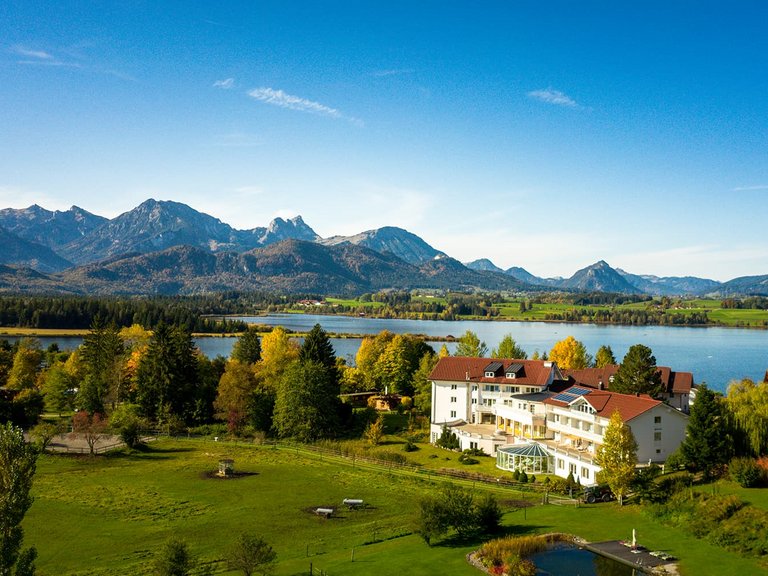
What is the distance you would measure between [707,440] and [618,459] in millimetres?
7096

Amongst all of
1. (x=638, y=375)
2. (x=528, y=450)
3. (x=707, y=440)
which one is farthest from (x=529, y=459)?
(x=638, y=375)

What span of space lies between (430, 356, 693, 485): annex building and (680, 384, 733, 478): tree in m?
4.82

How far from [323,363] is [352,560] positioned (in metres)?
41.8

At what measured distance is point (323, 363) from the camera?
232 feet

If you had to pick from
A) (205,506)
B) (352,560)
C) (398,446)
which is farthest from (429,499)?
(398,446)

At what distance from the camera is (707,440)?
131 ft

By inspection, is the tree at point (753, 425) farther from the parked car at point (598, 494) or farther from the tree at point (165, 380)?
the tree at point (165, 380)

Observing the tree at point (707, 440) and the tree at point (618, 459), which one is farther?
the tree at point (707, 440)

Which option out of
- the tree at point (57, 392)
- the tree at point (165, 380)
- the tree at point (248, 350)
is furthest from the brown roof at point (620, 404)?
the tree at point (57, 392)

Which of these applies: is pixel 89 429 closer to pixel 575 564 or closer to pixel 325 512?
pixel 325 512

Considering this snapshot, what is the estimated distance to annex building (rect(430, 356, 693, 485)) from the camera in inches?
1809

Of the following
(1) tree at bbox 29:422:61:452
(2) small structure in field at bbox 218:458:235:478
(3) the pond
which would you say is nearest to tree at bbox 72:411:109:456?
(1) tree at bbox 29:422:61:452

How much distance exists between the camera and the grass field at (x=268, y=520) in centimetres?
2909

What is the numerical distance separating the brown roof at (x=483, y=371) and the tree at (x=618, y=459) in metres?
22.6
